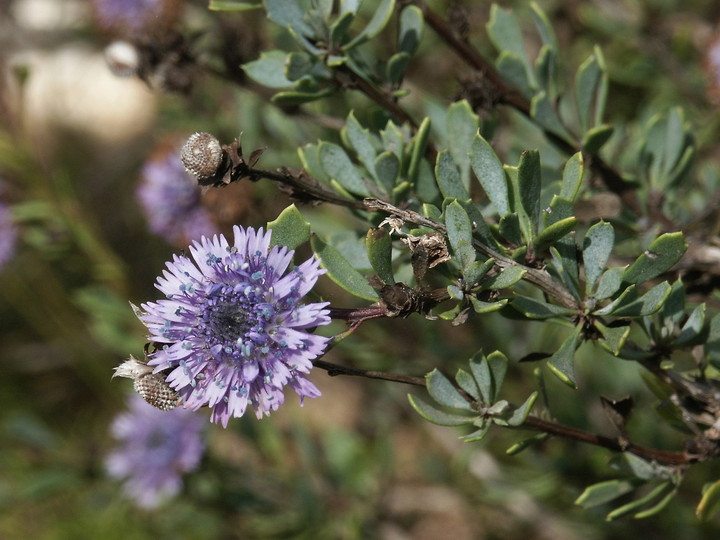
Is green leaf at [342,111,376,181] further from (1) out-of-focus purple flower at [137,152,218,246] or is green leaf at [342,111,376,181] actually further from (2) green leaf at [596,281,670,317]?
(1) out-of-focus purple flower at [137,152,218,246]

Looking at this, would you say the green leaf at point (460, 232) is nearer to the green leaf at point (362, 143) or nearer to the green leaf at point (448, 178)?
the green leaf at point (448, 178)

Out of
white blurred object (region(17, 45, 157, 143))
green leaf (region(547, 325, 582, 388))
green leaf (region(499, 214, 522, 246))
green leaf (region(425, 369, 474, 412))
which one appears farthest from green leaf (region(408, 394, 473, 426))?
white blurred object (region(17, 45, 157, 143))

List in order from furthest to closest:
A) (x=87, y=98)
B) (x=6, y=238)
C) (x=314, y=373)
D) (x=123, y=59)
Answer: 1. (x=87, y=98)
2. (x=314, y=373)
3. (x=6, y=238)
4. (x=123, y=59)

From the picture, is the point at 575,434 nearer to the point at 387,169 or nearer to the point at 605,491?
the point at 605,491

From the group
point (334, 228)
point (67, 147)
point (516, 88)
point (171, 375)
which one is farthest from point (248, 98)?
point (67, 147)

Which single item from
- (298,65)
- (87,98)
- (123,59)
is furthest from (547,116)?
(87,98)
